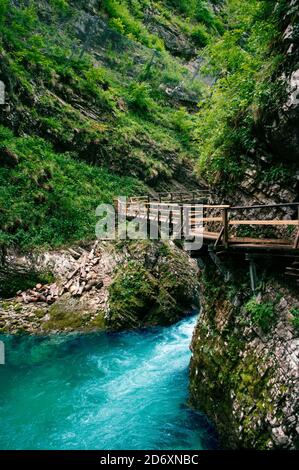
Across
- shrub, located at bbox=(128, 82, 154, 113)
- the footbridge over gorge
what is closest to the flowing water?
the footbridge over gorge

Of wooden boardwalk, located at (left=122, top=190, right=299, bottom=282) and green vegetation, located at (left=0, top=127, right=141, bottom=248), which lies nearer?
wooden boardwalk, located at (left=122, top=190, right=299, bottom=282)

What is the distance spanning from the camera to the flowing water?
9797 millimetres

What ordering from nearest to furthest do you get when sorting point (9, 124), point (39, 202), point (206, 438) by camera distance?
point (206, 438) < point (39, 202) < point (9, 124)

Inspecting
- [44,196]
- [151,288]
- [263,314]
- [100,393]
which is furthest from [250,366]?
[44,196]

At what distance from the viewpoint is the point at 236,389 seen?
8797 millimetres

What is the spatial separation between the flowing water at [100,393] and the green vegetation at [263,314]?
12.6ft

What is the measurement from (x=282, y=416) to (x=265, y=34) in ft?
37.9

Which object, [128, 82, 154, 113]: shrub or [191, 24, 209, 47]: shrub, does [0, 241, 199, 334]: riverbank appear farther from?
[191, 24, 209, 47]: shrub

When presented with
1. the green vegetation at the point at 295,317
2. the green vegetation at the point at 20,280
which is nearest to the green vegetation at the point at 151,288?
the green vegetation at the point at 20,280

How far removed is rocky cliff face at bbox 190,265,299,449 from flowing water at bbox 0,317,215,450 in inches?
50.1

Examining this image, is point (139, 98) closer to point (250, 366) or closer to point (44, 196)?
point (44, 196)

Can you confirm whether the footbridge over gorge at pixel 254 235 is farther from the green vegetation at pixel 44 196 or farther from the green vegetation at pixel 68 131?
the green vegetation at pixel 68 131
